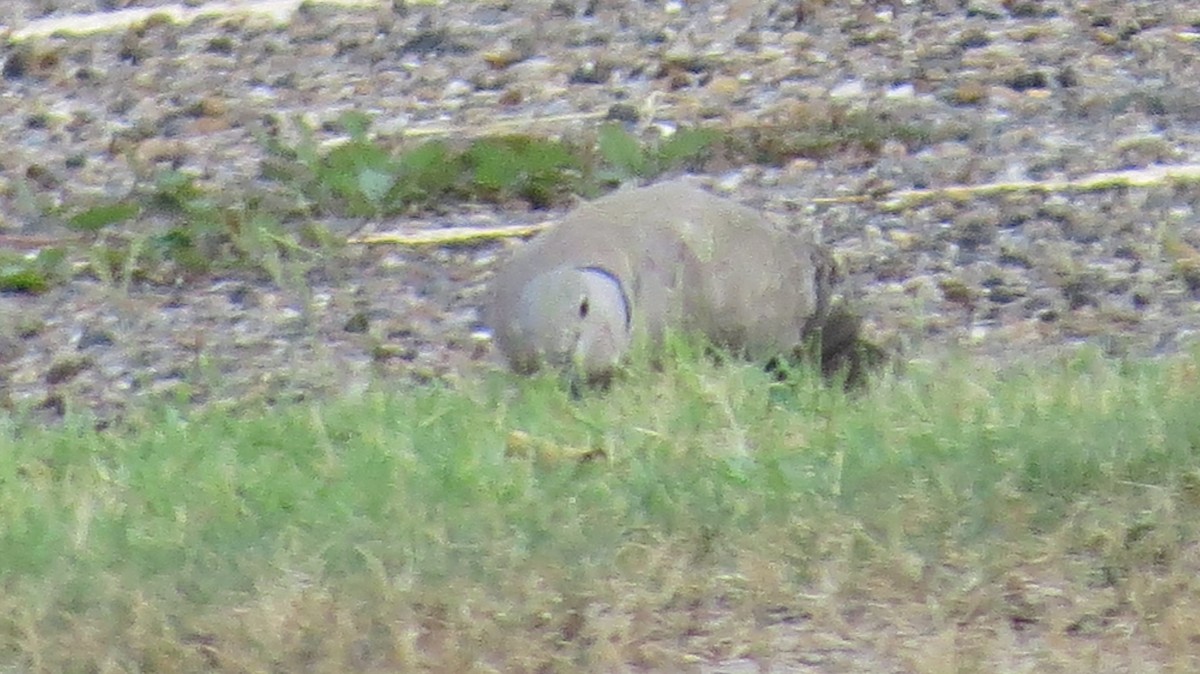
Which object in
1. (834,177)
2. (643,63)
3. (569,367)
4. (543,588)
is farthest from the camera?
(643,63)

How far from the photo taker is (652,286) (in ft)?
18.2

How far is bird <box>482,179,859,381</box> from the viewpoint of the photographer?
5395 mm

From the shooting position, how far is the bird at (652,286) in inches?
212

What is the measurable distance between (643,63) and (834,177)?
122cm

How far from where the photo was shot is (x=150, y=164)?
7867mm

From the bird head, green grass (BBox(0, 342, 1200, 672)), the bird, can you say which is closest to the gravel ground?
the bird

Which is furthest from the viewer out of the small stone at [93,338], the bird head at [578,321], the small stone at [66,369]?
the small stone at [93,338]

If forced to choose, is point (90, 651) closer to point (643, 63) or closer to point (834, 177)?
point (834, 177)

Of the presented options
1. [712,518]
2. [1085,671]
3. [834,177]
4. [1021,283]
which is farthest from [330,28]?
[1085,671]

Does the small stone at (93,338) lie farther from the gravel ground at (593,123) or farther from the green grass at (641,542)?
the green grass at (641,542)

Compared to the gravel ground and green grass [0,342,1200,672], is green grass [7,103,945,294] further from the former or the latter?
green grass [0,342,1200,672]

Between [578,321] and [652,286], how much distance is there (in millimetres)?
284

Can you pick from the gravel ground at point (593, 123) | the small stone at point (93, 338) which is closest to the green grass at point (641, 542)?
the gravel ground at point (593, 123)

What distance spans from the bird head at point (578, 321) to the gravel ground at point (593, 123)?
0.79m
